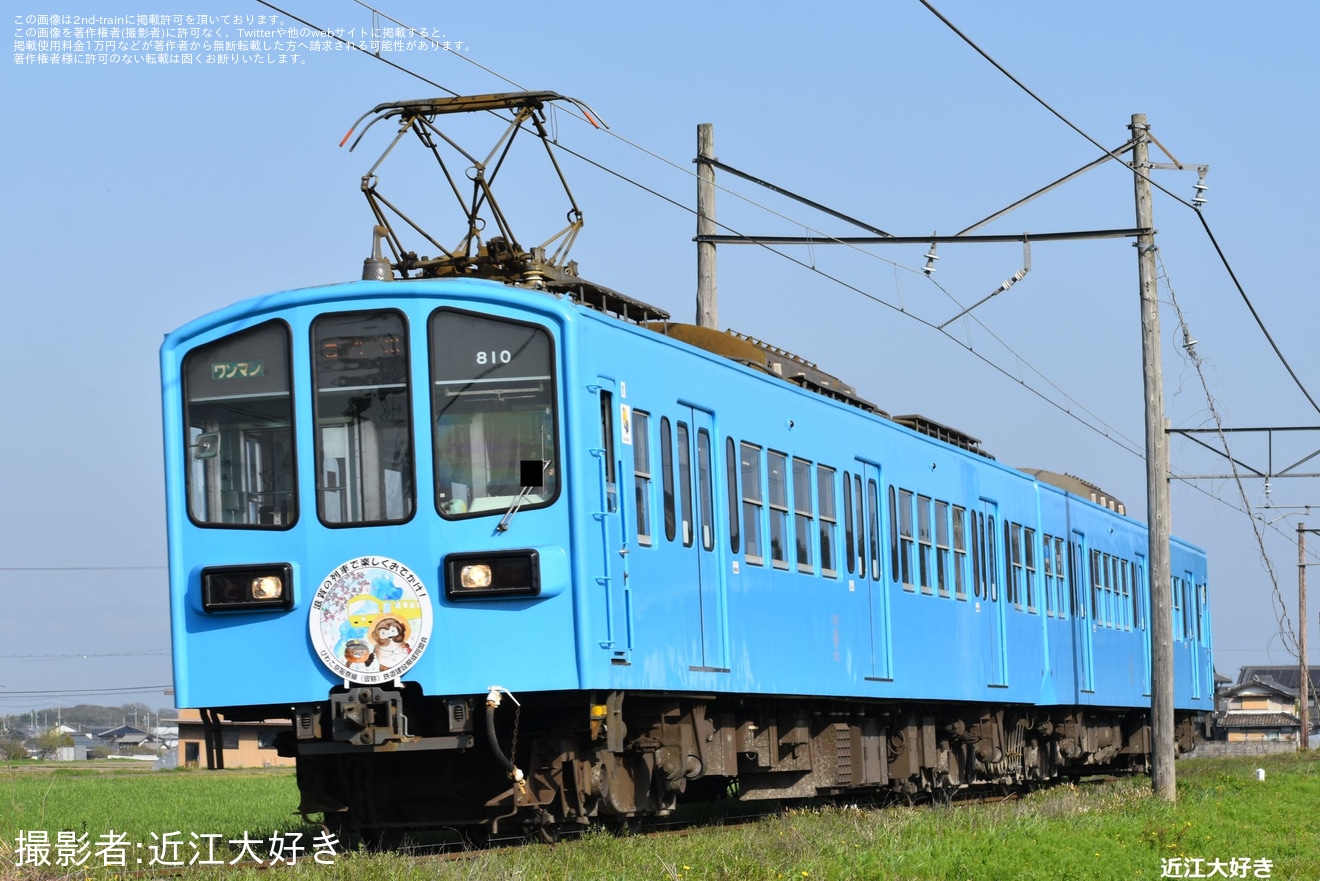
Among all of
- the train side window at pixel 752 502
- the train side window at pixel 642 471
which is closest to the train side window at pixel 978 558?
the train side window at pixel 752 502

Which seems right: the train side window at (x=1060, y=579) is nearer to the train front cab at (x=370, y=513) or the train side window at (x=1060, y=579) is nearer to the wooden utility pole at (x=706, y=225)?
the wooden utility pole at (x=706, y=225)

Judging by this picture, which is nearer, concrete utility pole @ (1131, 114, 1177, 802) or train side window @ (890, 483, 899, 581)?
train side window @ (890, 483, 899, 581)

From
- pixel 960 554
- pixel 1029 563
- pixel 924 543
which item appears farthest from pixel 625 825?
pixel 1029 563

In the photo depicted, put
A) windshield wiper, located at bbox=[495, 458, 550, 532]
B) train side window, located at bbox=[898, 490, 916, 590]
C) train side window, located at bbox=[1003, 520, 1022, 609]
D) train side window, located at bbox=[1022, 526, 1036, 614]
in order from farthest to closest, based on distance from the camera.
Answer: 1. train side window, located at bbox=[1022, 526, 1036, 614]
2. train side window, located at bbox=[1003, 520, 1022, 609]
3. train side window, located at bbox=[898, 490, 916, 590]
4. windshield wiper, located at bbox=[495, 458, 550, 532]

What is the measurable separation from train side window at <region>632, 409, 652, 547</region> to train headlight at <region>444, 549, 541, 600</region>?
0.94 meters

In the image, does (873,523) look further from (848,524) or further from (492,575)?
(492,575)

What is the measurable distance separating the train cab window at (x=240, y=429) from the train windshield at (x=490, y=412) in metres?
0.91

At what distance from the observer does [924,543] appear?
56.0 ft

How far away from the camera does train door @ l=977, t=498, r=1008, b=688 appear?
18.8 meters

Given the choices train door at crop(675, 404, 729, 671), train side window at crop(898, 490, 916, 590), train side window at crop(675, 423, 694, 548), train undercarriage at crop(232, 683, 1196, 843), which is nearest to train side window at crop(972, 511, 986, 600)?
train side window at crop(898, 490, 916, 590)

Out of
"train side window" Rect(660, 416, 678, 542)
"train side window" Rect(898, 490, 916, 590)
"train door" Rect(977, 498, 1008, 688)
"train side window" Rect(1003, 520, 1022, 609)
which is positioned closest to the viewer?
"train side window" Rect(660, 416, 678, 542)

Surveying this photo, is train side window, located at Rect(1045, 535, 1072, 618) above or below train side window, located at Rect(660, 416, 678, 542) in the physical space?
below

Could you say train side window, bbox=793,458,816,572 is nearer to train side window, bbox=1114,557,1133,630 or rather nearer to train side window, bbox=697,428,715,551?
train side window, bbox=697,428,715,551

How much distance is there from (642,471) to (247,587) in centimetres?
236
